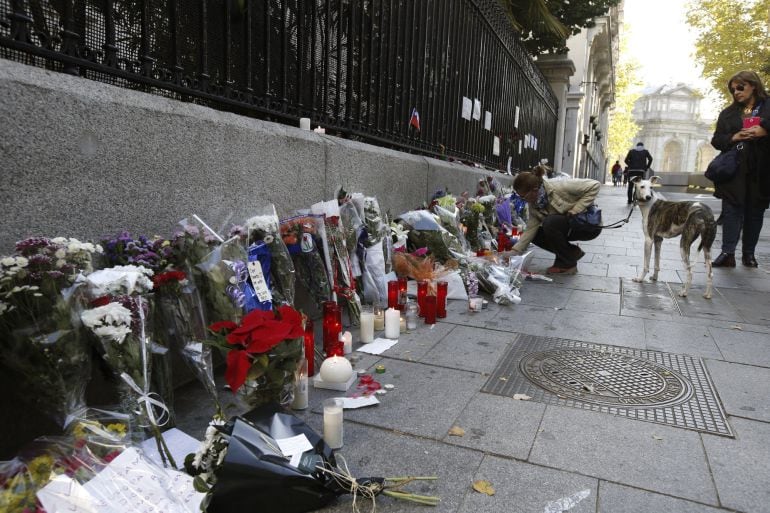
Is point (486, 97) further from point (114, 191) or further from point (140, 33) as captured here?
point (114, 191)

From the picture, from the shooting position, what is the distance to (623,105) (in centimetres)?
5806

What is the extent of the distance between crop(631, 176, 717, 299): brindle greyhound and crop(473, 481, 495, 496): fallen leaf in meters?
4.44

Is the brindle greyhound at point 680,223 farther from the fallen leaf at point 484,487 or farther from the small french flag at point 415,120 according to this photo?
the fallen leaf at point 484,487

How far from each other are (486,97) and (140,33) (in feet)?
27.7

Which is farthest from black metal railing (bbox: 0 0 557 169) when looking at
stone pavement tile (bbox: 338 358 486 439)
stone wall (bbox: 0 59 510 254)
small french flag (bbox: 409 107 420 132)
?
stone pavement tile (bbox: 338 358 486 439)

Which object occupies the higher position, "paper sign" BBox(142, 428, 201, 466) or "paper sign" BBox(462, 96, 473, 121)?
"paper sign" BBox(462, 96, 473, 121)

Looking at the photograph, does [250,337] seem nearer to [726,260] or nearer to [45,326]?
[45,326]

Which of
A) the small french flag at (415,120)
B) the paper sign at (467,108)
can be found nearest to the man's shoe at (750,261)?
the paper sign at (467,108)

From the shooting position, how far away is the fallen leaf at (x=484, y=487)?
2.19m

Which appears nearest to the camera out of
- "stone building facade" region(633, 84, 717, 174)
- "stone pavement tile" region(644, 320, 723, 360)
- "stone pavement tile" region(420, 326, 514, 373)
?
"stone pavement tile" region(420, 326, 514, 373)

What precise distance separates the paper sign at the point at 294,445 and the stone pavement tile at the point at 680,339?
9.96 ft

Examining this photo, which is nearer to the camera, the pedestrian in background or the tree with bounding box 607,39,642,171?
the pedestrian in background

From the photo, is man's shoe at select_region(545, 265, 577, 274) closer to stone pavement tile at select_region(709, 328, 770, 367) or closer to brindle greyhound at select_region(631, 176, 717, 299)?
brindle greyhound at select_region(631, 176, 717, 299)

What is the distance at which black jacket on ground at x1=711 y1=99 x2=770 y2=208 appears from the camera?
7285 mm
